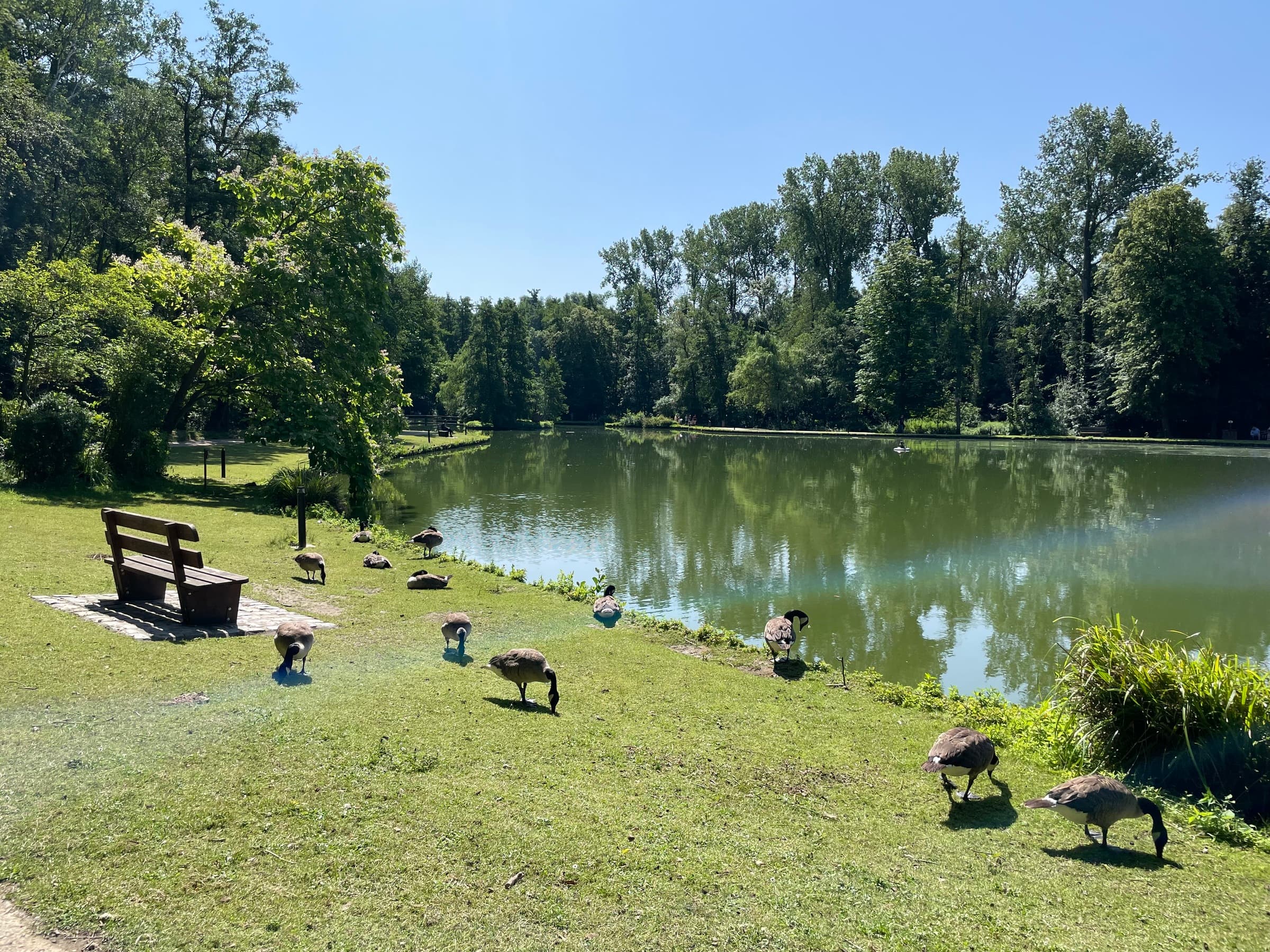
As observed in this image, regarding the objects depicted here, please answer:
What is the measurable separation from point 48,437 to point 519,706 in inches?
642

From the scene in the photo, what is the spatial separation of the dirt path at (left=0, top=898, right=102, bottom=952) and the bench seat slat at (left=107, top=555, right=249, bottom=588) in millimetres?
4964

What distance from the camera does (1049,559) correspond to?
63.4ft

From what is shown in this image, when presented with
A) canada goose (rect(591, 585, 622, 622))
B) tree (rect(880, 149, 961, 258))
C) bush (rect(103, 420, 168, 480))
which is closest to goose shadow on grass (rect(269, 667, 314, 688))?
canada goose (rect(591, 585, 622, 622))

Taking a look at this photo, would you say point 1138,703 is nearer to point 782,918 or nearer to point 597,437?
point 782,918

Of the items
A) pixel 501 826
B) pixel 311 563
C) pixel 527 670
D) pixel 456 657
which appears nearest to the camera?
pixel 501 826

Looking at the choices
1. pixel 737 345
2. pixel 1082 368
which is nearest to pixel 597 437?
pixel 737 345

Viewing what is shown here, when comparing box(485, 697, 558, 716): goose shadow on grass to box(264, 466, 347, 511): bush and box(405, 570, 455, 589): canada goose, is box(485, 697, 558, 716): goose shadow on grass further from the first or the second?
box(264, 466, 347, 511): bush

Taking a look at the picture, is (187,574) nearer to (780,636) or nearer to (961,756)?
(780,636)

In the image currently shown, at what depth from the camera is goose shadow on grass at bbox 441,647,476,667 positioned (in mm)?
8914

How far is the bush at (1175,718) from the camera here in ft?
21.4

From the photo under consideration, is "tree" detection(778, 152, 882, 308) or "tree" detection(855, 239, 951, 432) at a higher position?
"tree" detection(778, 152, 882, 308)

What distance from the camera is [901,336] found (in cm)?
6850

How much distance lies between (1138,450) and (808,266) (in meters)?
42.9

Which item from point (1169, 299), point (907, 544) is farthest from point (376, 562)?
point (1169, 299)
